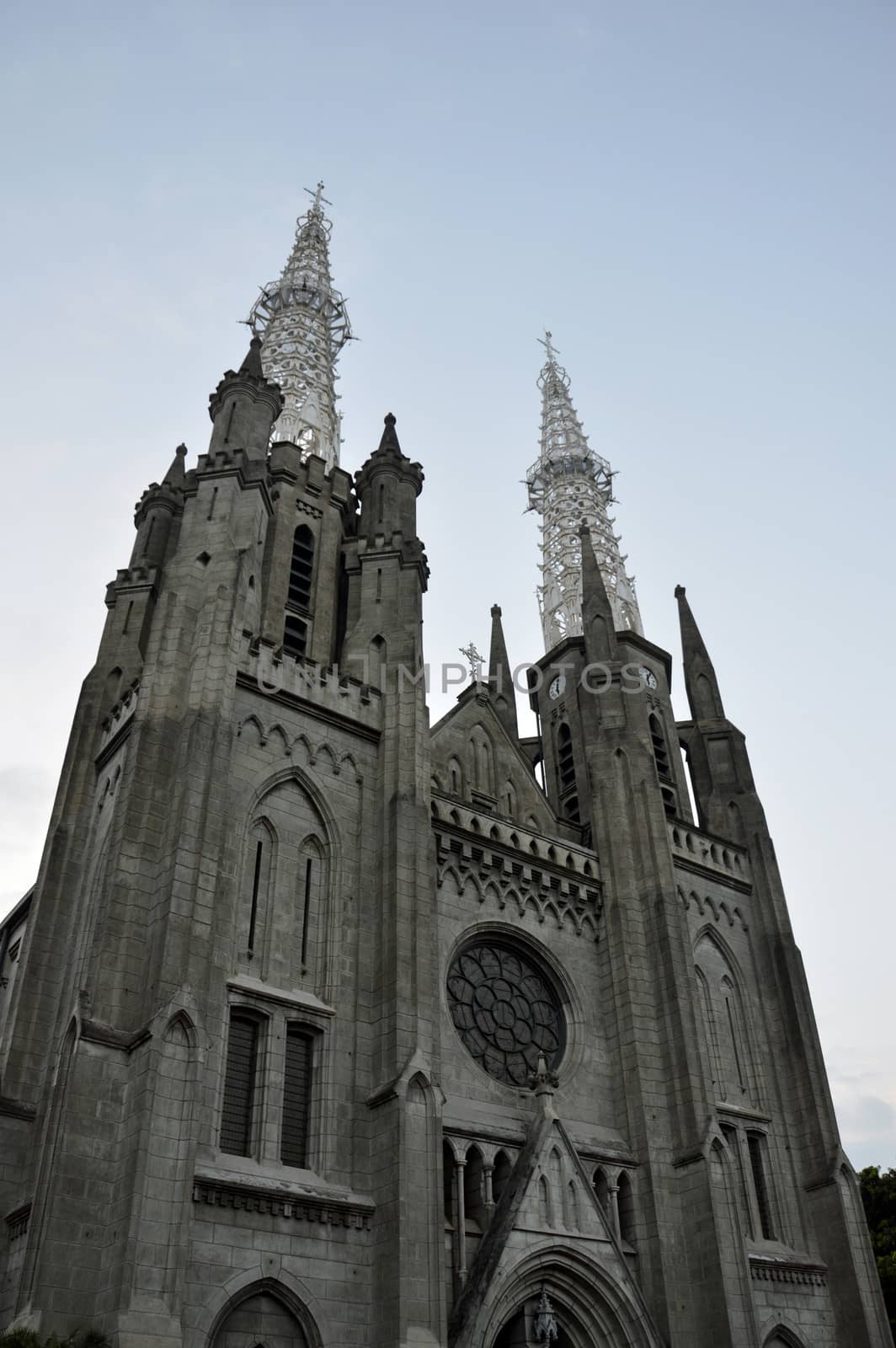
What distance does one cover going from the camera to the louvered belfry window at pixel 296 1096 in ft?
64.2

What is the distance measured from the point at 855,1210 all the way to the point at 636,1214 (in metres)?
6.42

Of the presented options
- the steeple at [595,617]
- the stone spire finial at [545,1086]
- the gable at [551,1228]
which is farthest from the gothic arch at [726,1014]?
the steeple at [595,617]

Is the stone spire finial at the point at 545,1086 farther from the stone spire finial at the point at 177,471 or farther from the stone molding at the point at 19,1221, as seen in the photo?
the stone spire finial at the point at 177,471

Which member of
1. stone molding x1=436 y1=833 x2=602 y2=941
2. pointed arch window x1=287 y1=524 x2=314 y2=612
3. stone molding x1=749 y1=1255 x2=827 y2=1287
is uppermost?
pointed arch window x1=287 y1=524 x2=314 y2=612

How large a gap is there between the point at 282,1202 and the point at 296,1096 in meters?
2.19

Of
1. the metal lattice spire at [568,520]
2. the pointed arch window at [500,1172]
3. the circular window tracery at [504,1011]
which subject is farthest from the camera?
the metal lattice spire at [568,520]

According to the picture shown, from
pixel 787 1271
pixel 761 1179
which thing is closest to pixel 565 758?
pixel 761 1179

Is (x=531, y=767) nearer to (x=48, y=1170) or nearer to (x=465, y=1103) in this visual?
(x=465, y=1103)

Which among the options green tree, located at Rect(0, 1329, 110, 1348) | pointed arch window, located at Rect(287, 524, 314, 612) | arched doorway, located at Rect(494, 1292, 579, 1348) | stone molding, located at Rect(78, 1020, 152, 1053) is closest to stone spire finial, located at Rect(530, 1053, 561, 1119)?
arched doorway, located at Rect(494, 1292, 579, 1348)

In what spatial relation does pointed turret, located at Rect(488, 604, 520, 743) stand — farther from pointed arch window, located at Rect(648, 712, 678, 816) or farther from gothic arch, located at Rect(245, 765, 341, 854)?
gothic arch, located at Rect(245, 765, 341, 854)

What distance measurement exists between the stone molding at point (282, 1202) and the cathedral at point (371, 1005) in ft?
0.23

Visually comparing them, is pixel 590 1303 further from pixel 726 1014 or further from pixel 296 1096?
pixel 726 1014

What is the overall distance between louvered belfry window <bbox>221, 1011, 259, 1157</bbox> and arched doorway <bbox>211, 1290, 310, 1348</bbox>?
7.49 ft

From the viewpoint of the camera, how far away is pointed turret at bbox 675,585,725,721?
1415 inches
